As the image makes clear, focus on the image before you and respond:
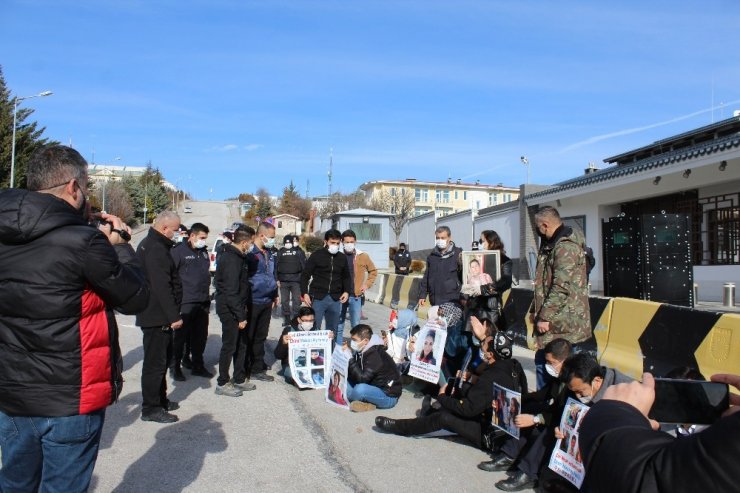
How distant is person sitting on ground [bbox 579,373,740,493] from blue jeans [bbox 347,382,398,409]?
16.6 ft

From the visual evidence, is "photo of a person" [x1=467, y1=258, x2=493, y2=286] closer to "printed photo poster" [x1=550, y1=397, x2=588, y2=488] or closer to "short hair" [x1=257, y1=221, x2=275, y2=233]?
"printed photo poster" [x1=550, y1=397, x2=588, y2=488]

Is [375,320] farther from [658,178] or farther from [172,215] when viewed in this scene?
[658,178]

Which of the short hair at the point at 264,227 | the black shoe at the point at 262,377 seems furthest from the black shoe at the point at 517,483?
the short hair at the point at 264,227

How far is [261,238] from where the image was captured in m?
8.92

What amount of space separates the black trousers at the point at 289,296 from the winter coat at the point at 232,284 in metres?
4.85

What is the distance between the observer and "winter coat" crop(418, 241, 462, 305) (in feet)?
26.0

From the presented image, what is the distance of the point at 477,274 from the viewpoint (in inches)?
289

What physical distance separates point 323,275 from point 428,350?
246 centimetres

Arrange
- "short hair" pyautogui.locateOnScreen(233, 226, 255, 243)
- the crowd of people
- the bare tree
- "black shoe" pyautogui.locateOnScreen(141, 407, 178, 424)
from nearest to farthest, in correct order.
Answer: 1. the crowd of people
2. "black shoe" pyautogui.locateOnScreen(141, 407, 178, 424)
3. "short hair" pyautogui.locateOnScreen(233, 226, 255, 243)
4. the bare tree

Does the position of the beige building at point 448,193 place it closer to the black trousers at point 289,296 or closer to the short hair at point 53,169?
the black trousers at point 289,296

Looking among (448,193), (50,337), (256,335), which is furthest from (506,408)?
(448,193)

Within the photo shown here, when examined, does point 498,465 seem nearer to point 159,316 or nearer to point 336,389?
point 336,389

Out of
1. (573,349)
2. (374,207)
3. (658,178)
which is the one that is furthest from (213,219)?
(573,349)

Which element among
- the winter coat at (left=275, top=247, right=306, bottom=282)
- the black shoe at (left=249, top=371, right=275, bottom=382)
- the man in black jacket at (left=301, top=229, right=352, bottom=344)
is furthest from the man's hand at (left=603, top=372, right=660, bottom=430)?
the winter coat at (left=275, top=247, right=306, bottom=282)
